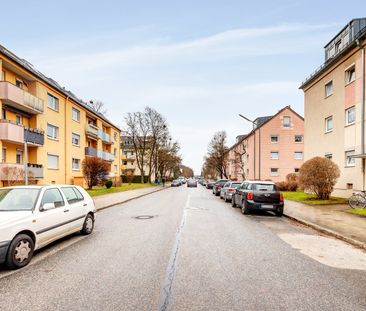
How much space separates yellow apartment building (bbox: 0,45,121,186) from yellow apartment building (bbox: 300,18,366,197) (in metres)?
18.5

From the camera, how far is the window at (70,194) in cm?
736

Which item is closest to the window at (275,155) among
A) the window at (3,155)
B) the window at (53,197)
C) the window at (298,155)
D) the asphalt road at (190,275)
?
the window at (298,155)

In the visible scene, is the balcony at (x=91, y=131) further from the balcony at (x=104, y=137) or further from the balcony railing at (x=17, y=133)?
the balcony railing at (x=17, y=133)

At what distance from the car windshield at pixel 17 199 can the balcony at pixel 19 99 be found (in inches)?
585

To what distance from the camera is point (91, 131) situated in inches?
1353

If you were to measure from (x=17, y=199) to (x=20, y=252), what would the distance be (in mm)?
1419

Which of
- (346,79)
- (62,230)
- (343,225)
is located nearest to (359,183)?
(346,79)

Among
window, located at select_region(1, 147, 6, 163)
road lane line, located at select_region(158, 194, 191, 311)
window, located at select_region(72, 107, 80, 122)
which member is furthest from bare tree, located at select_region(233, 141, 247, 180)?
road lane line, located at select_region(158, 194, 191, 311)

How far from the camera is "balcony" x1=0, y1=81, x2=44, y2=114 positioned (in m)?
18.6

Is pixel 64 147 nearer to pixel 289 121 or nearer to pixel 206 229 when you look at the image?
pixel 206 229

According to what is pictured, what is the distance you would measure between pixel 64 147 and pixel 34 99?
22.9 ft

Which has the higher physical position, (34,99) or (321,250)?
(34,99)

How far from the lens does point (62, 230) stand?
6.76 metres

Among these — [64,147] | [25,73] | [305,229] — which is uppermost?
[25,73]
